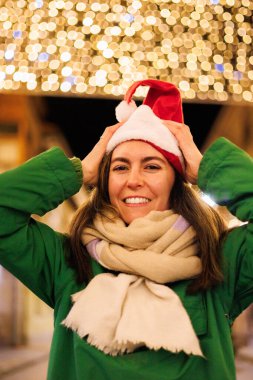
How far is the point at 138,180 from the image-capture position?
1.21 meters

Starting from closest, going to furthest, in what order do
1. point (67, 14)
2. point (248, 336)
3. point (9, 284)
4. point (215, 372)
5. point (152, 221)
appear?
point (67, 14) → point (215, 372) → point (152, 221) → point (248, 336) → point (9, 284)

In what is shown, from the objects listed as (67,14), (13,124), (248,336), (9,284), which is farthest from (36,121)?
(67,14)

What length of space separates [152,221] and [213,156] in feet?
0.68

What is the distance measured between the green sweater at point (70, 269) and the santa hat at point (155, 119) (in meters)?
0.11

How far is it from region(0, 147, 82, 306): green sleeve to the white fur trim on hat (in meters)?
0.14

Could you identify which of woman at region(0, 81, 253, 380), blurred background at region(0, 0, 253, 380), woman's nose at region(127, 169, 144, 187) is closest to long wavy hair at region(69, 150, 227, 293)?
woman at region(0, 81, 253, 380)

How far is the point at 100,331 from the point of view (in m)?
1.09

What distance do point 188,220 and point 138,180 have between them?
0.17 meters

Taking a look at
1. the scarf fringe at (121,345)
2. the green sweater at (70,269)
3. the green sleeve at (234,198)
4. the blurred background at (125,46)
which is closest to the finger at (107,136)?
the green sweater at (70,269)

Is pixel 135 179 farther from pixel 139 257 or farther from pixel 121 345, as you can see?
pixel 121 345

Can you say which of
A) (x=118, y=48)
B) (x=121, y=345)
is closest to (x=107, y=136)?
(x=121, y=345)

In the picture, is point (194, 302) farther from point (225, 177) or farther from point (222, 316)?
point (225, 177)

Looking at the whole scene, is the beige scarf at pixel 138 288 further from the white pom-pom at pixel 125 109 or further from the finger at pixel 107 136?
the white pom-pom at pixel 125 109

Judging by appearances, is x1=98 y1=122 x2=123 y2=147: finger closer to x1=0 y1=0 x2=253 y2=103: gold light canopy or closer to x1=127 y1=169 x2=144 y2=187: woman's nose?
x1=127 y1=169 x2=144 y2=187: woman's nose
